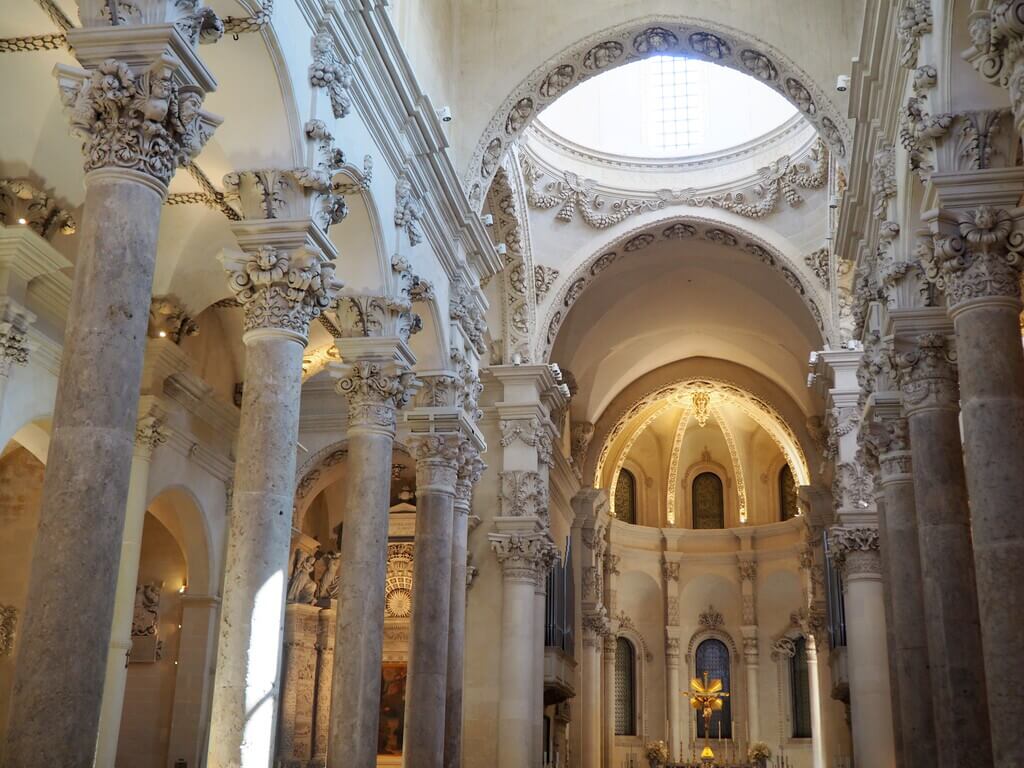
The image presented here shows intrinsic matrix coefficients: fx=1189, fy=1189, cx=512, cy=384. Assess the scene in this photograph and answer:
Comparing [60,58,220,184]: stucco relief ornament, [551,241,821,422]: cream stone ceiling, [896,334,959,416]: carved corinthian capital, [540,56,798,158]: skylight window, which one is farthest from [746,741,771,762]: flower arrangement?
[60,58,220,184]: stucco relief ornament

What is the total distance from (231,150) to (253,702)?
4.72 metres

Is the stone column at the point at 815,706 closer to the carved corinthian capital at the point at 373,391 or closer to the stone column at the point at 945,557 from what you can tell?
the stone column at the point at 945,557

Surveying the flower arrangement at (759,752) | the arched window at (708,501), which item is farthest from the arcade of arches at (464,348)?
Answer: the arched window at (708,501)

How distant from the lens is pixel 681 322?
93.1ft

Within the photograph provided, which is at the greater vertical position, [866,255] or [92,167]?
[866,255]

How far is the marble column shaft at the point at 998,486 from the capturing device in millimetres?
8281

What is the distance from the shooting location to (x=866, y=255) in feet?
46.7

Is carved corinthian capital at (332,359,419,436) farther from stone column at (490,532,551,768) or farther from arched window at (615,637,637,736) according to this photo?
arched window at (615,637,637,736)

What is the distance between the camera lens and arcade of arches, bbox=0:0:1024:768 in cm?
755

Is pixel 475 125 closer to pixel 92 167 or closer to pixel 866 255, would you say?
pixel 866 255

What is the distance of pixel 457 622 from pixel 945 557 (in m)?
7.10

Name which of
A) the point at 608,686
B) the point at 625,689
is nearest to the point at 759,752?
the point at 608,686

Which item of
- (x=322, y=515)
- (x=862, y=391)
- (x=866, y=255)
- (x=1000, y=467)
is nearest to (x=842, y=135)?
(x=866, y=255)

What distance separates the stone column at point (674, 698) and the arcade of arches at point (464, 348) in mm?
1875
